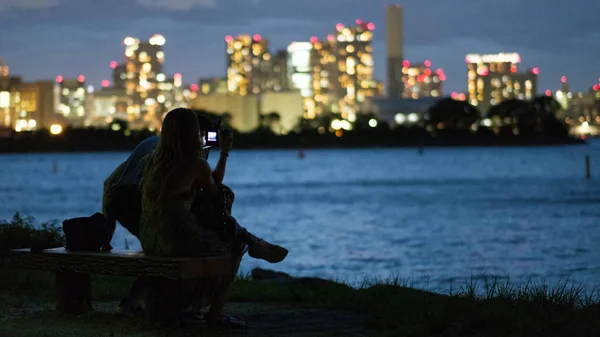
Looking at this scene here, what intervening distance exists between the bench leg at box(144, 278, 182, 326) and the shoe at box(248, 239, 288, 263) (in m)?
0.51

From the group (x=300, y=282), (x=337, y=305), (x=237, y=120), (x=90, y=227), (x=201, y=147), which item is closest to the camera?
(x=201, y=147)

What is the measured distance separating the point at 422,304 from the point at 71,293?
2.43m

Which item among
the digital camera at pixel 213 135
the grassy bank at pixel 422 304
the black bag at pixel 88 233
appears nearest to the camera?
the grassy bank at pixel 422 304

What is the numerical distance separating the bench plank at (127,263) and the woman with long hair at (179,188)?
0.34 feet

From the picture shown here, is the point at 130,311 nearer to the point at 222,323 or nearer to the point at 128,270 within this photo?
the point at 128,270

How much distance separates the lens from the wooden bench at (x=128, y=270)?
22.2 ft

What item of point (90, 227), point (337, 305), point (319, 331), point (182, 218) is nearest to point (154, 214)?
point (182, 218)

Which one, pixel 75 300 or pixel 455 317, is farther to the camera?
pixel 75 300

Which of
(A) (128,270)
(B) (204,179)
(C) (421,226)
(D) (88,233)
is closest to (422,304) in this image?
(B) (204,179)

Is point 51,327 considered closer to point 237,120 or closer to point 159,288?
point 159,288

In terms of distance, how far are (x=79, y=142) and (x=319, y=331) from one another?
172157 millimetres

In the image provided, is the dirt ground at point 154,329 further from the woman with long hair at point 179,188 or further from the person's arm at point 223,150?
the person's arm at point 223,150

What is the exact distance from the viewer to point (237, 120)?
193250 mm

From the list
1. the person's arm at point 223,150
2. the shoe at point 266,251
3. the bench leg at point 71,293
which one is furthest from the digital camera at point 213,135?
the bench leg at point 71,293
